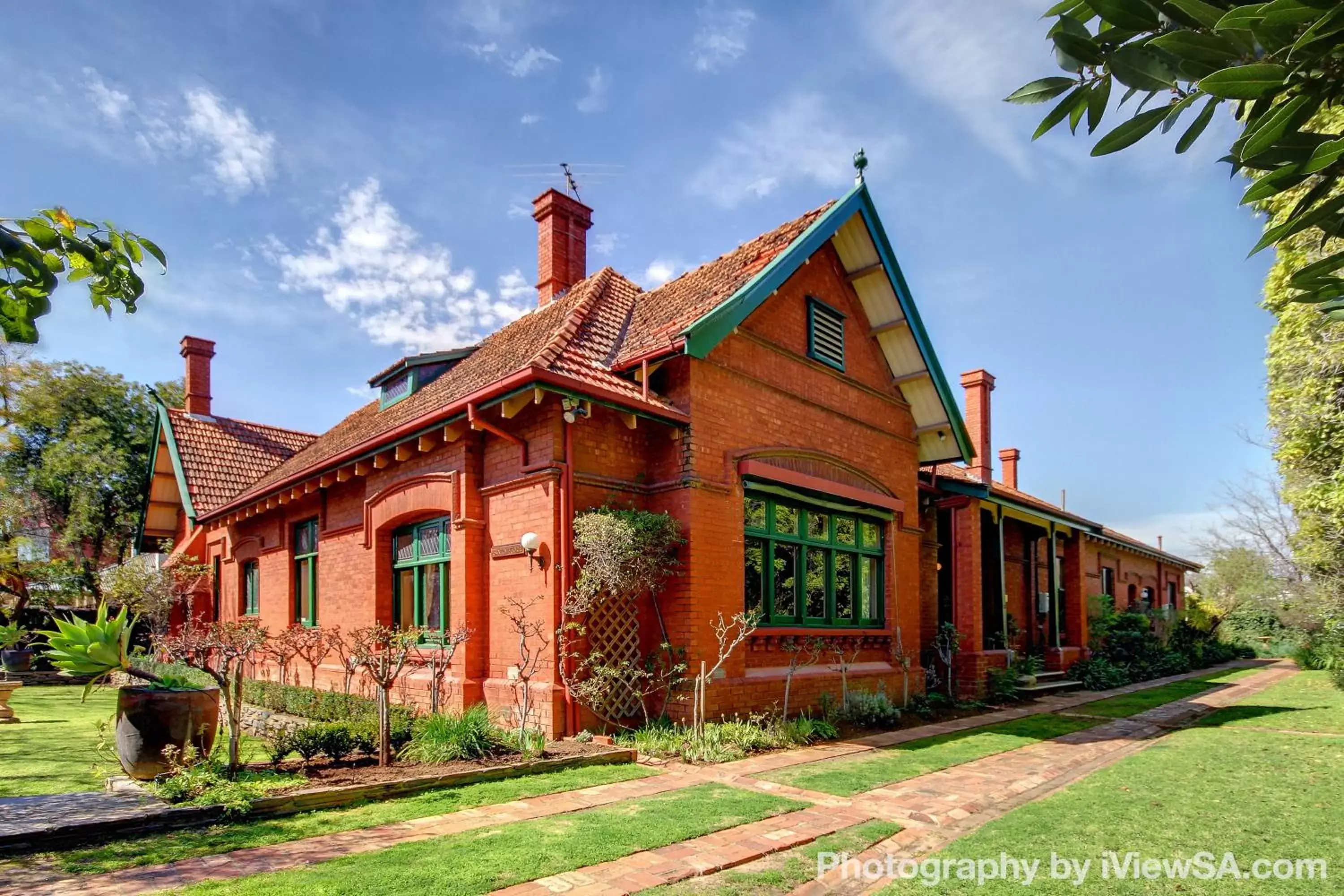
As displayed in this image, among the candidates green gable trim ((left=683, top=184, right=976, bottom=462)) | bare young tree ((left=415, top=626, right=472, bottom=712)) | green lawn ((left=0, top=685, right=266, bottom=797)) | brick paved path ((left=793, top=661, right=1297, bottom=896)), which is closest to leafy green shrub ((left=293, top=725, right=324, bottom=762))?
green lawn ((left=0, top=685, right=266, bottom=797))

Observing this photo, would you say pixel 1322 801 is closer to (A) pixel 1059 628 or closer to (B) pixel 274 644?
(A) pixel 1059 628

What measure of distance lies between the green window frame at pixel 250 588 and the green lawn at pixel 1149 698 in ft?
53.5

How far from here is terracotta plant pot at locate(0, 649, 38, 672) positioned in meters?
20.9

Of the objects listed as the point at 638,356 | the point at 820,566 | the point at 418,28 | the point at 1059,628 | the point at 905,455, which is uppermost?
the point at 418,28

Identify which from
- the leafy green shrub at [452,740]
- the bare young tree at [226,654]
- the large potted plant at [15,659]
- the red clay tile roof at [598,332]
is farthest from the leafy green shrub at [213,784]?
the large potted plant at [15,659]

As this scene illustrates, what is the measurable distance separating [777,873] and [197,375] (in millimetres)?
23670

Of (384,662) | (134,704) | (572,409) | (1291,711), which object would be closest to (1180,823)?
(572,409)

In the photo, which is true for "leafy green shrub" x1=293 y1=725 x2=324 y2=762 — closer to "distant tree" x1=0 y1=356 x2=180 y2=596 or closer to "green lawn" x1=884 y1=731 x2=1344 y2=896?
"green lawn" x1=884 y1=731 x2=1344 y2=896

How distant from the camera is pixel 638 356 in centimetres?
1027

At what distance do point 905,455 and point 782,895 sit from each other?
1057cm

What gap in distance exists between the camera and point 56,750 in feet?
32.4

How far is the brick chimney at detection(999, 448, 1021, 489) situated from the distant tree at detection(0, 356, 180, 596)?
2769 cm

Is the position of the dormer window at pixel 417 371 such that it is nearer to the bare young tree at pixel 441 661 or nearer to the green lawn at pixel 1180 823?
the bare young tree at pixel 441 661

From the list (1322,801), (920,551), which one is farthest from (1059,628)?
(1322,801)
